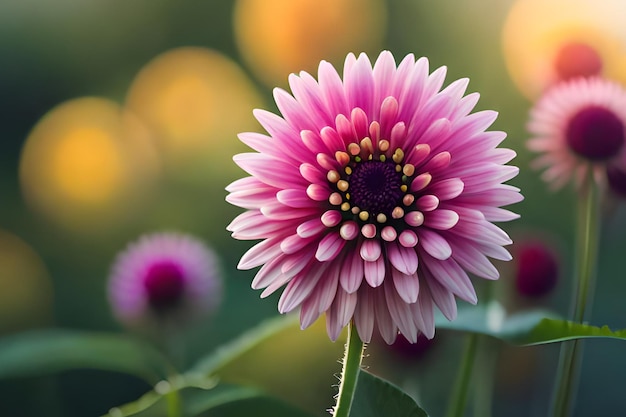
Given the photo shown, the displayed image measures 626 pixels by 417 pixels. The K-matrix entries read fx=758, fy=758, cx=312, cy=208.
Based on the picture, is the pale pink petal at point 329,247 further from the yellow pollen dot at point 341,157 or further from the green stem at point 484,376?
the green stem at point 484,376

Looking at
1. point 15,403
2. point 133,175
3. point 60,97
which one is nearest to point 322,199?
point 15,403

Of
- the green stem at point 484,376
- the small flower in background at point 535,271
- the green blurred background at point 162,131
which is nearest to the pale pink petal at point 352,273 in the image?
the green stem at point 484,376

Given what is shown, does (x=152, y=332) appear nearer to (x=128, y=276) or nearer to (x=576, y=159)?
→ (x=128, y=276)

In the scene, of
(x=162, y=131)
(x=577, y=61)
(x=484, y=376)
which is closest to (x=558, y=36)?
(x=577, y=61)

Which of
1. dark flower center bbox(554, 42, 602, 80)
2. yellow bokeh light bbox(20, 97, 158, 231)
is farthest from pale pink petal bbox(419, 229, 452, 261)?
yellow bokeh light bbox(20, 97, 158, 231)

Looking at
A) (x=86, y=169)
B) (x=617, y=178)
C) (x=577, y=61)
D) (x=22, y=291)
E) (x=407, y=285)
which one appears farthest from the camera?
(x=86, y=169)

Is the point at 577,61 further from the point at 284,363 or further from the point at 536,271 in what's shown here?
the point at 284,363
